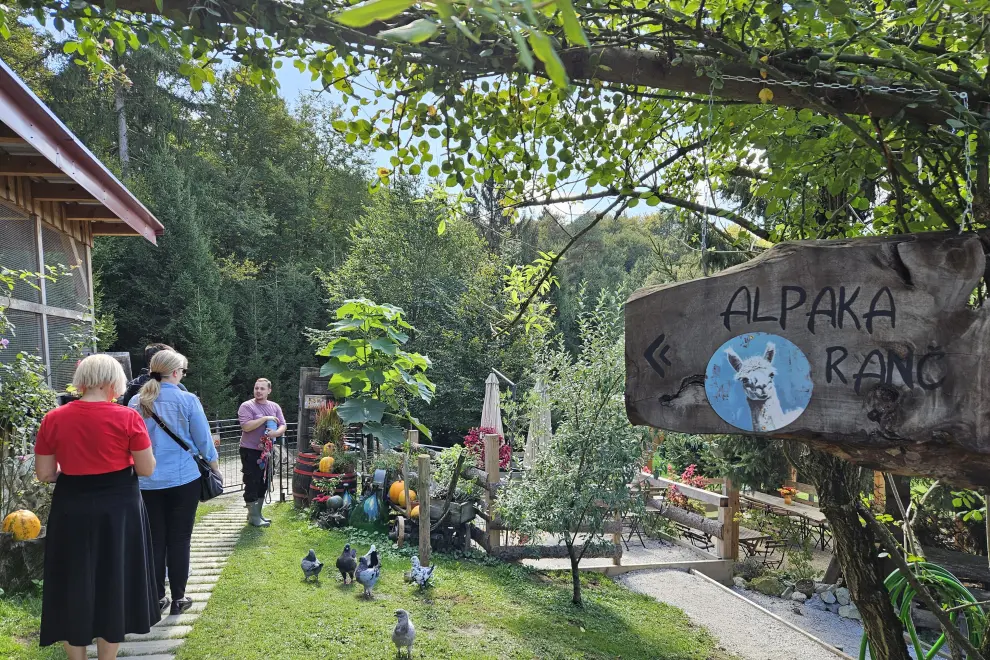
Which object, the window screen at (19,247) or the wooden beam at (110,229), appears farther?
the wooden beam at (110,229)

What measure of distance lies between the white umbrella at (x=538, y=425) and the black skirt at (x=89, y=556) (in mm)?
3975

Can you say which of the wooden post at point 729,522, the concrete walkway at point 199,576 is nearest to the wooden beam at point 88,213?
the concrete walkway at point 199,576

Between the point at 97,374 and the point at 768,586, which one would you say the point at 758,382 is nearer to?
the point at 97,374

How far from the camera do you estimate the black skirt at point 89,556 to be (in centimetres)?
261

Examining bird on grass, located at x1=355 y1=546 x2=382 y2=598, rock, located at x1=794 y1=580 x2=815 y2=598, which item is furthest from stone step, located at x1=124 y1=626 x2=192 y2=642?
rock, located at x1=794 y1=580 x2=815 y2=598

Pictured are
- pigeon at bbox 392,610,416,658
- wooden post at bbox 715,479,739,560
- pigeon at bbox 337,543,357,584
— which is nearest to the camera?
pigeon at bbox 392,610,416,658

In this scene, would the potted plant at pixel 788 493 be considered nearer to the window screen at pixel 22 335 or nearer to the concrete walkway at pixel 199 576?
the concrete walkway at pixel 199 576

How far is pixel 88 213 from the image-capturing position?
6.92 meters

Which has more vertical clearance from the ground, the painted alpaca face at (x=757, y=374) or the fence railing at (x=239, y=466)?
the painted alpaca face at (x=757, y=374)

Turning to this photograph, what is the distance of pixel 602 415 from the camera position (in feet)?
19.0

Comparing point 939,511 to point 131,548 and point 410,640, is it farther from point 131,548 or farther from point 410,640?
point 131,548

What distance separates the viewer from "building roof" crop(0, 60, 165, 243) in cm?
448

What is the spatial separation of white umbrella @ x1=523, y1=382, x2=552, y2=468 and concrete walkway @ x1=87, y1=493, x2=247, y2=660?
9.80ft

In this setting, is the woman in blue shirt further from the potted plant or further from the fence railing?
the potted plant
